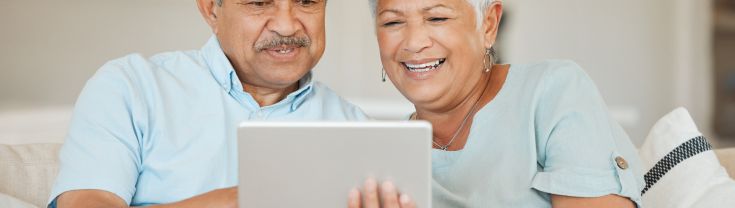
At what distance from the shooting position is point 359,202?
4.28ft

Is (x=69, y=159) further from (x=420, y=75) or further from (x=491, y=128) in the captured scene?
(x=491, y=128)

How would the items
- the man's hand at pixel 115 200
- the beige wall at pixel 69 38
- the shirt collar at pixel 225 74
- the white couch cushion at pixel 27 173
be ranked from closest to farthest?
the man's hand at pixel 115 200
the shirt collar at pixel 225 74
the white couch cushion at pixel 27 173
the beige wall at pixel 69 38

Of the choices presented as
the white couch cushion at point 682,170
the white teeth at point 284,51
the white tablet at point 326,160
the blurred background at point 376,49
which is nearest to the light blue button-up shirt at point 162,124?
the white teeth at point 284,51

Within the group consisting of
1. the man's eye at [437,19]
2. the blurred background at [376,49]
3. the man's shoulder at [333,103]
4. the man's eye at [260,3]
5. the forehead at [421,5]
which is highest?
the forehead at [421,5]

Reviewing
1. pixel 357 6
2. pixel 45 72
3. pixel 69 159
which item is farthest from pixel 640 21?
pixel 69 159

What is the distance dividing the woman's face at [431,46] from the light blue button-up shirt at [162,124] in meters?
0.25

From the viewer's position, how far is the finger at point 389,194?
1.28 meters

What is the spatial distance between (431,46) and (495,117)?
19 centimetres

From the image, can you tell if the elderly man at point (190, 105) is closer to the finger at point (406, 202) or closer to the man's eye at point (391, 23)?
the man's eye at point (391, 23)

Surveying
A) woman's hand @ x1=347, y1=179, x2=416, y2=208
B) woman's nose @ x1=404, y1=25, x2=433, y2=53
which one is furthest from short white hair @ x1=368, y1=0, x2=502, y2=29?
woman's hand @ x1=347, y1=179, x2=416, y2=208

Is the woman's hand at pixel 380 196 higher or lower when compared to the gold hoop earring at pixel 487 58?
lower

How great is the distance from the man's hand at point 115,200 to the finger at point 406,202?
0.39 m

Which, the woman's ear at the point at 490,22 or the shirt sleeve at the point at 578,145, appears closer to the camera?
the shirt sleeve at the point at 578,145

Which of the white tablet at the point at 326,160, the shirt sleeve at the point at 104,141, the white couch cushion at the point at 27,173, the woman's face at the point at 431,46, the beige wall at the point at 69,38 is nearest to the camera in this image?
the white tablet at the point at 326,160
